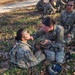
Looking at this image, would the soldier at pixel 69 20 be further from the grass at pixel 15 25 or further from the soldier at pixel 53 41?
the grass at pixel 15 25

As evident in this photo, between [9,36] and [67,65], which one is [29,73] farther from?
[9,36]

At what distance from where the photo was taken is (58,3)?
17406 mm

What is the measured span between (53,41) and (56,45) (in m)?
0.35

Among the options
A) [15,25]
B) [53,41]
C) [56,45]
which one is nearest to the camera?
[56,45]

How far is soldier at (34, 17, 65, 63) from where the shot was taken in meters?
9.49

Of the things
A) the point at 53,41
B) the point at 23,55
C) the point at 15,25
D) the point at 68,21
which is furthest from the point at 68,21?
the point at 15,25

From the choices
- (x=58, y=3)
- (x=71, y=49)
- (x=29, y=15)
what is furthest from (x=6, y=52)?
(x=58, y=3)

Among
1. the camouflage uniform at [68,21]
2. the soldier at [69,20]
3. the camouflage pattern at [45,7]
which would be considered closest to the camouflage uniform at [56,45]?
the soldier at [69,20]

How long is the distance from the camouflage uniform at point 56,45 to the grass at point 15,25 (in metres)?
0.48

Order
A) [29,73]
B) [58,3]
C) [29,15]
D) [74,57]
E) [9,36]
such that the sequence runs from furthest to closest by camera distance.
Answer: [58,3] → [29,15] → [9,36] → [74,57] → [29,73]

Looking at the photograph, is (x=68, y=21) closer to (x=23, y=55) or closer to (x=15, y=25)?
(x=23, y=55)

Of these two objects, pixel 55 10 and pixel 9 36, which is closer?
pixel 9 36

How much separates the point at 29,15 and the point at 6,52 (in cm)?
599

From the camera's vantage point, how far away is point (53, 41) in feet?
32.9
